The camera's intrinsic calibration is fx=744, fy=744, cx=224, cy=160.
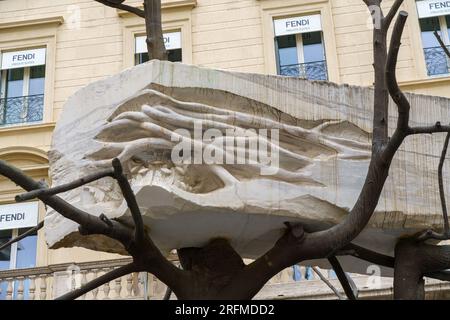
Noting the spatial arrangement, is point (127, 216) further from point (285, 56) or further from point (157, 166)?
point (285, 56)

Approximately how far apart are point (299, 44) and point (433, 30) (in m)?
2.44

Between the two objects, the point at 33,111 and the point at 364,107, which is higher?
the point at 33,111

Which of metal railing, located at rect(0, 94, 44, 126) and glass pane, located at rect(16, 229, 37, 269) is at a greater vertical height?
metal railing, located at rect(0, 94, 44, 126)

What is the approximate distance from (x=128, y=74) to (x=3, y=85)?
10958 millimetres

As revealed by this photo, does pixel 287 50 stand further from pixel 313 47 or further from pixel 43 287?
pixel 43 287

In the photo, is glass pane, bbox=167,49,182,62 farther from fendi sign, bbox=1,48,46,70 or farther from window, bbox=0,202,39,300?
window, bbox=0,202,39,300

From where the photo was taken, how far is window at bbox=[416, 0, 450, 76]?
13.4 metres

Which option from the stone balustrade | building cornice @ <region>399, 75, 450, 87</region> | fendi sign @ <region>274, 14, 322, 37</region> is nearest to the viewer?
the stone balustrade

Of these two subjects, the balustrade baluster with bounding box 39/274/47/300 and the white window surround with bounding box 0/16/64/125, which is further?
the white window surround with bounding box 0/16/64/125

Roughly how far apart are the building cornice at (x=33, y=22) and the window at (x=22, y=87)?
536 mm

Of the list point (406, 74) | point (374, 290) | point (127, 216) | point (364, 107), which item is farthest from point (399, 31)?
point (406, 74)

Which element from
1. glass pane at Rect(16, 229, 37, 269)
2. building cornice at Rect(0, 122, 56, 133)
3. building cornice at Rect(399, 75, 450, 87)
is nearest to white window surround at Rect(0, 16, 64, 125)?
building cornice at Rect(0, 122, 56, 133)

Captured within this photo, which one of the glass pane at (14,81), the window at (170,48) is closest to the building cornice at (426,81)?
the window at (170,48)

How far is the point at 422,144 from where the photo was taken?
176 inches
